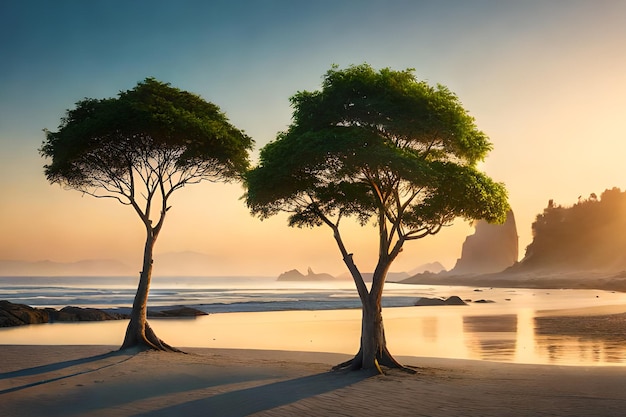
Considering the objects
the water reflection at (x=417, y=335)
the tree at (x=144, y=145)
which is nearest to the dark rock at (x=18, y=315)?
the water reflection at (x=417, y=335)

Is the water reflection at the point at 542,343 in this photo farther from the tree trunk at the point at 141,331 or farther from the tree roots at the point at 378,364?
the tree trunk at the point at 141,331

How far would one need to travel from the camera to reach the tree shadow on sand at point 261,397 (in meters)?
15.1

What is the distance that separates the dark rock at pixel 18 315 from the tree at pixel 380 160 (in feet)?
99.4

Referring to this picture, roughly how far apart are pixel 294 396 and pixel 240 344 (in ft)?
56.4

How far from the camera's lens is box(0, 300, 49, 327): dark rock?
4490cm

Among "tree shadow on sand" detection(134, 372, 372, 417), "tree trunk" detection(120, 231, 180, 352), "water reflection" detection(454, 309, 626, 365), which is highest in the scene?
"tree trunk" detection(120, 231, 180, 352)

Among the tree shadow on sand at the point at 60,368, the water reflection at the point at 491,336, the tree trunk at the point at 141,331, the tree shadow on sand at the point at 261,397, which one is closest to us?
the tree shadow on sand at the point at 261,397

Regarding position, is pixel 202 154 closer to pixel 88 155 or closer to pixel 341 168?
pixel 88 155

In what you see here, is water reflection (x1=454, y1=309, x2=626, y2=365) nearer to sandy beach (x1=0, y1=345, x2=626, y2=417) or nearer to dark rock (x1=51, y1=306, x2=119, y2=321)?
sandy beach (x1=0, y1=345, x2=626, y2=417)

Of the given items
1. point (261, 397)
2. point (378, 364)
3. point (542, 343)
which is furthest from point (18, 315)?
point (542, 343)

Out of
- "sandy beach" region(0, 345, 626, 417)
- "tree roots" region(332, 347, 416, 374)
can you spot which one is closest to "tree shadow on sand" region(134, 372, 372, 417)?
"sandy beach" region(0, 345, 626, 417)

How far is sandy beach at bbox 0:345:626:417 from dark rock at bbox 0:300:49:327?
71.4 ft

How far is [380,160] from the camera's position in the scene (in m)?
20.9

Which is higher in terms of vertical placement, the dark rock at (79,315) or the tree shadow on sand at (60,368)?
the dark rock at (79,315)
